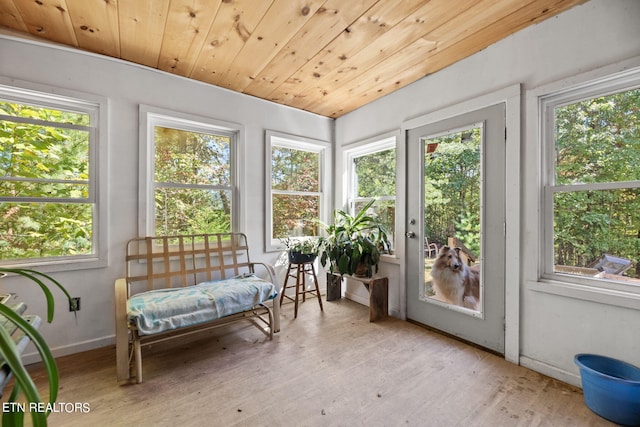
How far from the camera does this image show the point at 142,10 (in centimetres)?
179

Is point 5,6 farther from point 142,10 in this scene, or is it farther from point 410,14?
point 410,14

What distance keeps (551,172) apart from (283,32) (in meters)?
2.13

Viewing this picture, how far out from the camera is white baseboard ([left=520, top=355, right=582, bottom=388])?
1.78 metres

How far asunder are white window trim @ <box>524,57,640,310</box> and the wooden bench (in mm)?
2023

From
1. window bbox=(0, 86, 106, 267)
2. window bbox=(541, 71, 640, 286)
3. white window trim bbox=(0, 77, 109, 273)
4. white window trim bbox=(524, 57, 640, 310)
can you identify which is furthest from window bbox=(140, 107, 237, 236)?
window bbox=(541, 71, 640, 286)

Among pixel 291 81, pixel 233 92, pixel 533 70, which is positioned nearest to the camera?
pixel 533 70

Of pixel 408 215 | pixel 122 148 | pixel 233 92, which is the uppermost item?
pixel 233 92

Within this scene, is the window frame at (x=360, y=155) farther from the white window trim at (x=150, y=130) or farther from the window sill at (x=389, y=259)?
the white window trim at (x=150, y=130)

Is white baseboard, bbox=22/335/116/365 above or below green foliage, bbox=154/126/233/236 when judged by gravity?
below

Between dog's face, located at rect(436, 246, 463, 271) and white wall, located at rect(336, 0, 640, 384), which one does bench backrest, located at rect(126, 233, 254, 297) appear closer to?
dog's face, located at rect(436, 246, 463, 271)

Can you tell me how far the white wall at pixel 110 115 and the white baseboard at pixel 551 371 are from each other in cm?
319

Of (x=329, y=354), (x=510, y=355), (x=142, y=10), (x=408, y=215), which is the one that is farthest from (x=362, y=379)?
(x=142, y=10)

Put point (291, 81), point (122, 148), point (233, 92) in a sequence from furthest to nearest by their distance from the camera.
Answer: point (233, 92)
point (291, 81)
point (122, 148)

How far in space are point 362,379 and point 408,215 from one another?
1.57 m
